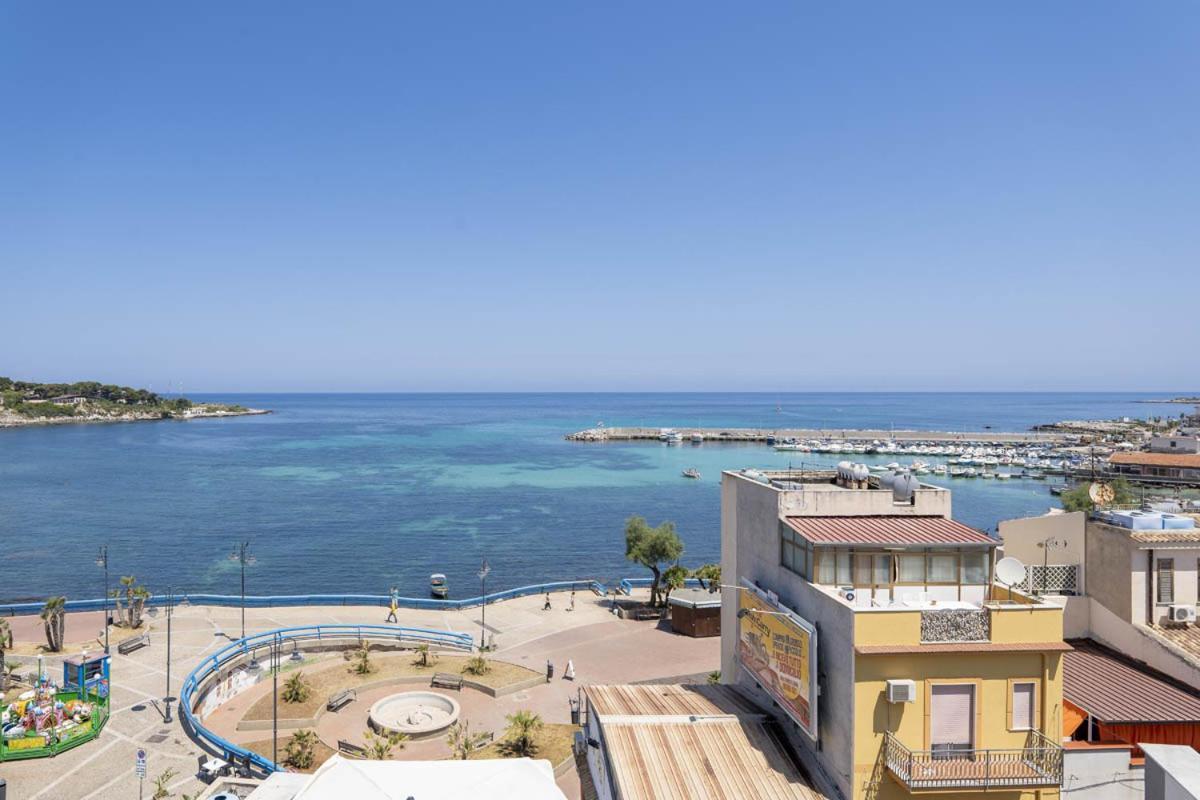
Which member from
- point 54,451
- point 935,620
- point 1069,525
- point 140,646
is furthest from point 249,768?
point 54,451

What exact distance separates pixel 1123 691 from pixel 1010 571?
384 cm

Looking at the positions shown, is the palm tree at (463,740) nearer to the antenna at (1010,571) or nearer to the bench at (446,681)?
the bench at (446,681)

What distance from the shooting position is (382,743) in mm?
20219

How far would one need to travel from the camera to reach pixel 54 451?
11725 cm

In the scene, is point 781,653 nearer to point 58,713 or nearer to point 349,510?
point 58,713

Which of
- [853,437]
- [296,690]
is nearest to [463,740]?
[296,690]

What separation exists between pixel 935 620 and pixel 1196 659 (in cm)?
678

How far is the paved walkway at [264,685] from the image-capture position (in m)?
18.7

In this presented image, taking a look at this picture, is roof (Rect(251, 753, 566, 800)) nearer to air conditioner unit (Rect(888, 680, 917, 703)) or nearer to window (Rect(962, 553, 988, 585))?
air conditioner unit (Rect(888, 680, 917, 703))

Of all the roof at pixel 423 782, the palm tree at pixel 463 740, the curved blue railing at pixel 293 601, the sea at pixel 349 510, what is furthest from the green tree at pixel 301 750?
the sea at pixel 349 510

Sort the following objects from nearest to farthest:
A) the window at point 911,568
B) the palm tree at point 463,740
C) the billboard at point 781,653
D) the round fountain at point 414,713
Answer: the billboard at point 781,653, the window at point 911,568, the palm tree at point 463,740, the round fountain at point 414,713

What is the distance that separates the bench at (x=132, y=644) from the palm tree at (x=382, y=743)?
40.3ft

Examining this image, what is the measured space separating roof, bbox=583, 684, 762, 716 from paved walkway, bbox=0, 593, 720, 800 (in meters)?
5.25

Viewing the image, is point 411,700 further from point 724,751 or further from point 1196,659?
point 1196,659
